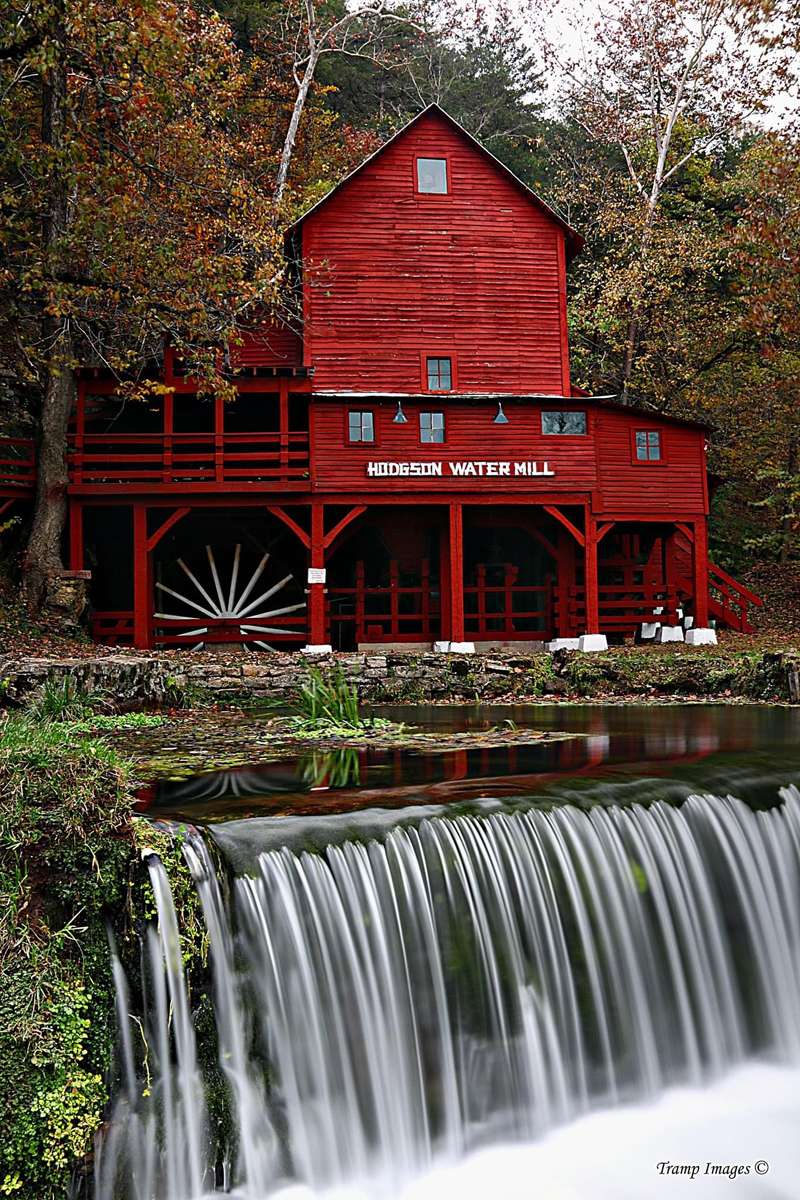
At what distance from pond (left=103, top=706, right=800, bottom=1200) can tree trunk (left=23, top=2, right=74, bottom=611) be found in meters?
13.9

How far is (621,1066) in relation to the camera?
5855mm

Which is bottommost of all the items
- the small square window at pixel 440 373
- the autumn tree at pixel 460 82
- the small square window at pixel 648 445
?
the small square window at pixel 648 445

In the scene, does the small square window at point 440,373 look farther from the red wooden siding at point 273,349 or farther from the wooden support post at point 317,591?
the wooden support post at point 317,591

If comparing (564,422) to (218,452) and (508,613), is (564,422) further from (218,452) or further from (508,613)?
(218,452)

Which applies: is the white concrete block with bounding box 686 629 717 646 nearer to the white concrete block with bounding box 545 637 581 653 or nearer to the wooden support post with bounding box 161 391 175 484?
the white concrete block with bounding box 545 637 581 653

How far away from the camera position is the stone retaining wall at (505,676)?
15.2 m

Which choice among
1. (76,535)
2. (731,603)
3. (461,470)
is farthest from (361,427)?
(731,603)

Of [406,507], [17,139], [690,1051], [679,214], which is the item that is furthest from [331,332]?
[690,1051]

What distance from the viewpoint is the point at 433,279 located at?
23.8 meters

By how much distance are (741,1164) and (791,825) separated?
2436mm

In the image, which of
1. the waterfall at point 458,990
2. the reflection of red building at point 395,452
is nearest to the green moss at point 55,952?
the waterfall at point 458,990

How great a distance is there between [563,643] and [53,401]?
12212mm

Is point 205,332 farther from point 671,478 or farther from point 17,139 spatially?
point 671,478

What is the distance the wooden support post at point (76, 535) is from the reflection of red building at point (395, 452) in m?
0.05
